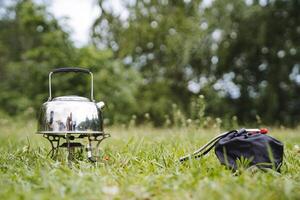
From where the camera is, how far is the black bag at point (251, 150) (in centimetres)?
279

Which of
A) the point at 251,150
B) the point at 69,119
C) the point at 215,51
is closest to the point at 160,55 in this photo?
the point at 215,51

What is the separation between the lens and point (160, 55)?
16.7 meters

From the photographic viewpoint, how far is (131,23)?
13.4 metres

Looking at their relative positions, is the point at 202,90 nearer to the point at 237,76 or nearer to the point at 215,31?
the point at 237,76

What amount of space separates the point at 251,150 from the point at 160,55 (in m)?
14.1

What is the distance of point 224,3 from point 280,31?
2.43 m

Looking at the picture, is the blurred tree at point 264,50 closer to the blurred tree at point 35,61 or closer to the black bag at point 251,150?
the blurred tree at point 35,61

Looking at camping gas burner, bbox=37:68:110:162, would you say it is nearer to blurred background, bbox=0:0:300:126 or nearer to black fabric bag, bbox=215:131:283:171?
black fabric bag, bbox=215:131:283:171

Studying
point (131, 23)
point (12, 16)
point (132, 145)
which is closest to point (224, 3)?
point (131, 23)

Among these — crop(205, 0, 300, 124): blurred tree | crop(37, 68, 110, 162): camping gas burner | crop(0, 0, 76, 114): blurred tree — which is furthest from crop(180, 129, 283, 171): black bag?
crop(205, 0, 300, 124): blurred tree

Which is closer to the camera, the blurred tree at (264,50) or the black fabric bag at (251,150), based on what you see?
the black fabric bag at (251,150)

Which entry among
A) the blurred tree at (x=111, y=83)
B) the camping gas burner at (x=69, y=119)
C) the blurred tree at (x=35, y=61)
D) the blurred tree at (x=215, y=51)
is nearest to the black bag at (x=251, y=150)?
the camping gas burner at (x=69, y=119)

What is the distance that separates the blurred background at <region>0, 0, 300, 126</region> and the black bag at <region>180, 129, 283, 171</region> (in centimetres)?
849

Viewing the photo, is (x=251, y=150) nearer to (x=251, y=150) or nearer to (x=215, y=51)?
(x=251, y=150)
